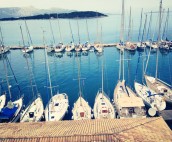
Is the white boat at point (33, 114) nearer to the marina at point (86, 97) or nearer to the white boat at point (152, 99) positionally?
the marina at point (86, 97)

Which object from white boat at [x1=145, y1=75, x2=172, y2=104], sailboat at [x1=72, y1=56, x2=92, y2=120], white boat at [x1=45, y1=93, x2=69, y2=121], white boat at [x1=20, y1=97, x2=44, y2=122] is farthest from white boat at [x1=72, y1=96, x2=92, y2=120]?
white boat at [x1=145, y1=75, x2=172, y2=104]

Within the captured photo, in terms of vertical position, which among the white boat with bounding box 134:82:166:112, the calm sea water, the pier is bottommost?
the calm sea water

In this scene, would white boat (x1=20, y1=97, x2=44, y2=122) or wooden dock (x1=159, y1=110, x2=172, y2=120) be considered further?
white boat (x1=20, y1=97, x2=44, y2=122)

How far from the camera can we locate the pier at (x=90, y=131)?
66.3 feet

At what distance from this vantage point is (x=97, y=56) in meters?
78.2

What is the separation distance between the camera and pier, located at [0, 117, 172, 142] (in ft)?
66.3

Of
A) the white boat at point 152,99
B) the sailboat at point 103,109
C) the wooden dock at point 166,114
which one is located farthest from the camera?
the white boat at point 152,99

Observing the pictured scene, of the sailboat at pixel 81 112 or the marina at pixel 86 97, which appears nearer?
the marina at pixel 86 97

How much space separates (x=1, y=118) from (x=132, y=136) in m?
22.3

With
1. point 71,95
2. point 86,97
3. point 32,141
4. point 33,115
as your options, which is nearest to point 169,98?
point 86,97

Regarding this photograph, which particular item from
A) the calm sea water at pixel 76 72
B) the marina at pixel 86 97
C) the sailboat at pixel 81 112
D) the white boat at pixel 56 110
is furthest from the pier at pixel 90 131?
the calm sea water at pixel 76 72

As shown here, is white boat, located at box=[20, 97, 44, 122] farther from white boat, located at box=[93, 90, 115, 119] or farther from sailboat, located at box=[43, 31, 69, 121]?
white boat, located at box=[93, 90, 115, 119]

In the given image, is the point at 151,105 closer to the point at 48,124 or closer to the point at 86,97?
the point at 86,97

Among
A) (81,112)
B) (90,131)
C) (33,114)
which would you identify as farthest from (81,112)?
(90,131)
